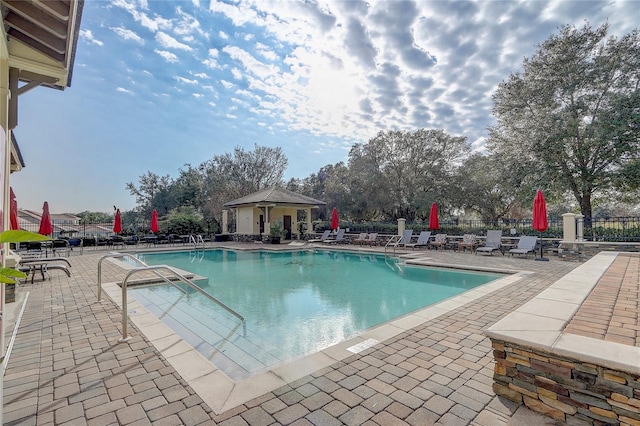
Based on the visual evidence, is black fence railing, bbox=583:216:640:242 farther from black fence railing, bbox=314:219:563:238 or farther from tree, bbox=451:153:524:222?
tree, bbox=451:153:524:222

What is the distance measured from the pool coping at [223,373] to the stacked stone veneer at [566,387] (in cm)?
160

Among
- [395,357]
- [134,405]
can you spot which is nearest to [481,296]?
[395,357]

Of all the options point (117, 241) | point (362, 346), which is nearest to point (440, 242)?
point (362, 346)

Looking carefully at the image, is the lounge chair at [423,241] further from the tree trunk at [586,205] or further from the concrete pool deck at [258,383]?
the concrete pool deck at [258,383]

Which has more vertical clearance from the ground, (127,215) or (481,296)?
(127,215)

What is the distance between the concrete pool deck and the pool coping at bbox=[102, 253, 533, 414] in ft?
0.05

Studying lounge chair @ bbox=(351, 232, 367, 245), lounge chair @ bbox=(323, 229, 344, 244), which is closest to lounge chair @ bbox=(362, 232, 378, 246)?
lounge chair @ bbox=(351, 232, 367, 245)

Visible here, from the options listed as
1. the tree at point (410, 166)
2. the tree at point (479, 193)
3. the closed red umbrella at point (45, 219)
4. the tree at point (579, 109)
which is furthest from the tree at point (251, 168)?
the tree at point (579, 109)

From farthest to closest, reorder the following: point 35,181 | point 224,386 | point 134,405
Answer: point 35,181
point 224,386
point 134,405

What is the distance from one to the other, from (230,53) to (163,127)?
1124 cm

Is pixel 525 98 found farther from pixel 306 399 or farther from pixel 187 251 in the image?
pixel 187 251

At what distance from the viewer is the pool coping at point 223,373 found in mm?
2723

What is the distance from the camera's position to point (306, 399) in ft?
8.60

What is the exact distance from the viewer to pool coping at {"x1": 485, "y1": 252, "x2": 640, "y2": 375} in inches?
84.0
